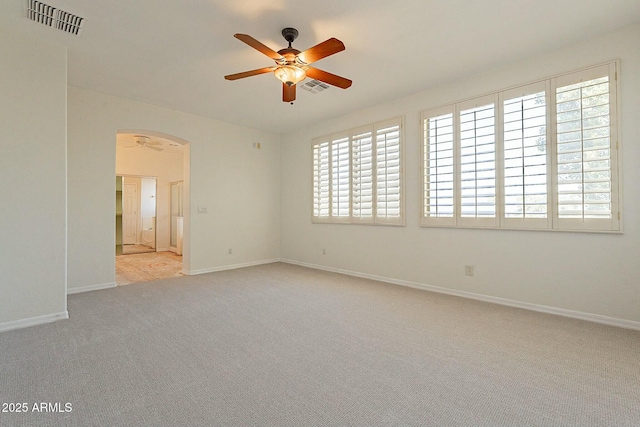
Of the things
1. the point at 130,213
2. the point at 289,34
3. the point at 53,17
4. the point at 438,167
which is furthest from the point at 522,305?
the point at 130,213

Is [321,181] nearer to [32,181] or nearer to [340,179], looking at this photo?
[340,179]

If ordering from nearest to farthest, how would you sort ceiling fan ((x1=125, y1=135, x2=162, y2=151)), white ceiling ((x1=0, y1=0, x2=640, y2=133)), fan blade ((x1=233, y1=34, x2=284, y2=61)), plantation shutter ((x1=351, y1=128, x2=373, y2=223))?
1. fan blade ((x1=233, y1=34, x2=284, y2=61))
2. white ceiling ((x1=0, y1=0, x2=640, y2=133))
3. plantation shutter ((x1=351, y1=128, x2=373, y2=223))
4. ceiling fan ((x1=125, y1=135, x2=162, y2=151))

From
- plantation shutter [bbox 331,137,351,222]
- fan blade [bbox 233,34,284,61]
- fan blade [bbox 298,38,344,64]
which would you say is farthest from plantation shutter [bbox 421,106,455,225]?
fan blade [bbox 233,34,284,61]

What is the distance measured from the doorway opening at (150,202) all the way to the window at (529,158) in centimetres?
536

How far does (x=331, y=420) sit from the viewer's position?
5.23 ft

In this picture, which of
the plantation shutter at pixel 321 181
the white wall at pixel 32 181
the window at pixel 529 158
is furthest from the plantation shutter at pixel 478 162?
the white wall at pixel 32 181

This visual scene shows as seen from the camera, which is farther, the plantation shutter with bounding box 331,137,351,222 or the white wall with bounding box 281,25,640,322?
the plantation shutter with bounding box 331,137,351,222

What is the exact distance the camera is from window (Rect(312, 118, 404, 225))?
4633 mm

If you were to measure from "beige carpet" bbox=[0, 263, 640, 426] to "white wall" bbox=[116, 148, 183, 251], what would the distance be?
5.23 meters

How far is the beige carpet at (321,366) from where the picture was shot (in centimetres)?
164

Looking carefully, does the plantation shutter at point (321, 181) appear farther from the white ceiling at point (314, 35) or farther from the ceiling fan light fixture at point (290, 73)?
the ceiling fan light fixture at point (290, 73)

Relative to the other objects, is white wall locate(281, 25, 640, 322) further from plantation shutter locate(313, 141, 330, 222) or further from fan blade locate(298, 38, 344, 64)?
fan blade locate(298, 38, 344, 64)

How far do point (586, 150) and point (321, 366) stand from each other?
333cm

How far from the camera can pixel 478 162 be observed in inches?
147
